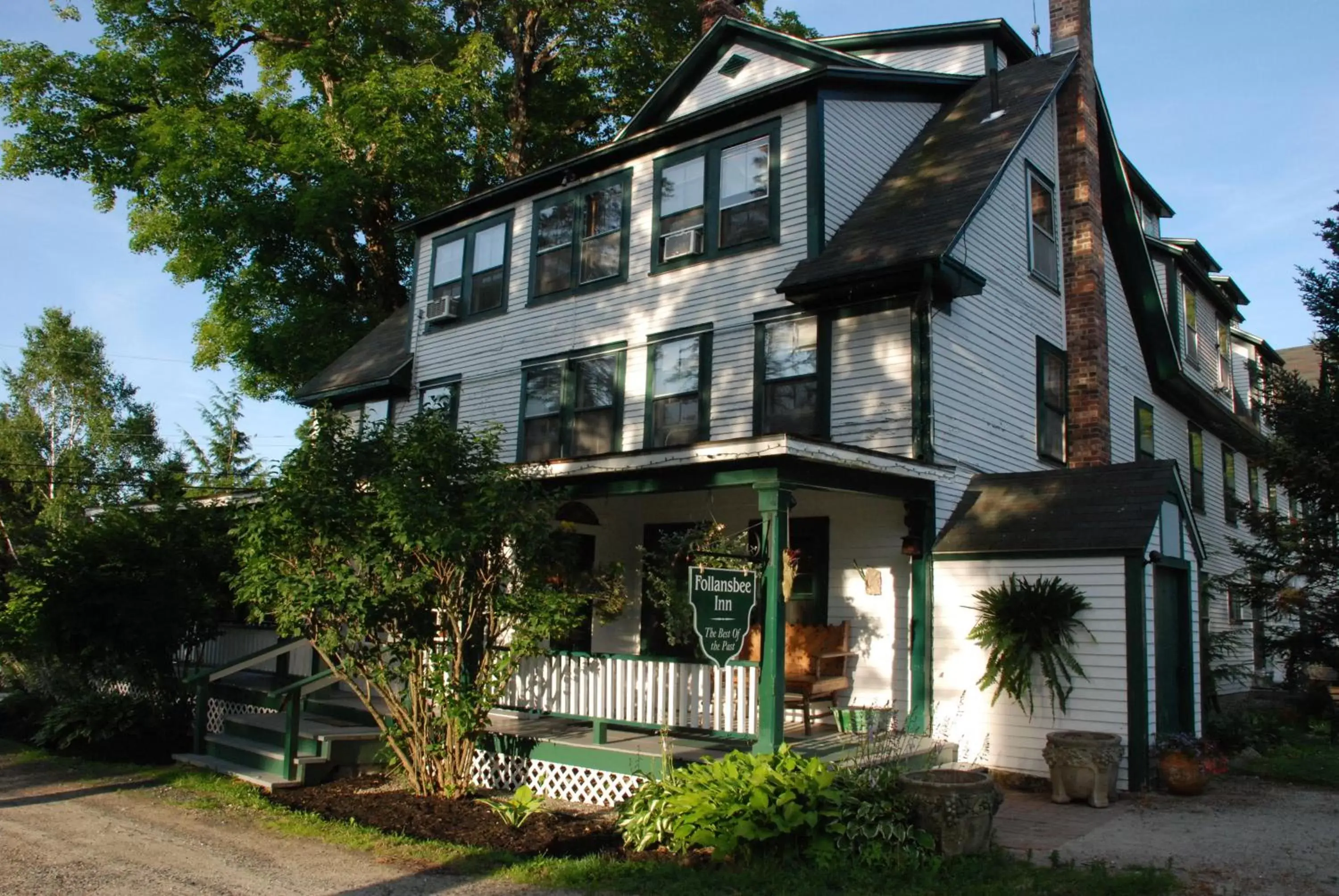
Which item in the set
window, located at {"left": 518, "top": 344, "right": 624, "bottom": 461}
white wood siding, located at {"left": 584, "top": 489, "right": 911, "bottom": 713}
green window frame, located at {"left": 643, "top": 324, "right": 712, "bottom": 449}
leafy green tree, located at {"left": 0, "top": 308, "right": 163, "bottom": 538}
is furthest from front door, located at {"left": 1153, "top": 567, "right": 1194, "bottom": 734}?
leafy green tree, located at {"left": 0, "top": 308, "right": 163, "bottom": 538}

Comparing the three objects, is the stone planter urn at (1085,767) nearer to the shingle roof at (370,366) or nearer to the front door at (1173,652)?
the front door at (1173,652)

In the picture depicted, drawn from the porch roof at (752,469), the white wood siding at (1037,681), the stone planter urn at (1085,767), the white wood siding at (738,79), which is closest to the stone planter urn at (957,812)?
the stone planter urn at (1085,767)

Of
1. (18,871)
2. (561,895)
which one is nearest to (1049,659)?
(561,895)

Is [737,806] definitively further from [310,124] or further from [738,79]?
[310,124]

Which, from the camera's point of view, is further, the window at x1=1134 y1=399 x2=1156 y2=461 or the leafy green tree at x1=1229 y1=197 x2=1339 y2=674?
the window at x1=1134 y1=399 x2=1156 y2=461

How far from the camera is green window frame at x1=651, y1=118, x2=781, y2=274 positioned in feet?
42.9

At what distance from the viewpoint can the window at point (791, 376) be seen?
12.2 metres

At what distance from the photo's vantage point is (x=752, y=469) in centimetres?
944

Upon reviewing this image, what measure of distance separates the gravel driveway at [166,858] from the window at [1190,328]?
17208 mm

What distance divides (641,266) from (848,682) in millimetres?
6314

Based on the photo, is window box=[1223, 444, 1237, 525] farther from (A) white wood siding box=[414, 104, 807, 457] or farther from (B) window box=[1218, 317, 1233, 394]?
(A) white wood siding box=[414, 104, 807, 457]

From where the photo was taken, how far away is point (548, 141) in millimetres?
26969

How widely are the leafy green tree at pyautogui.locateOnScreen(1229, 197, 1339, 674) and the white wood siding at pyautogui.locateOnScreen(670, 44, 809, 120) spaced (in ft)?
29.6

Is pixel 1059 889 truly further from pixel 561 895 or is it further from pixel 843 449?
pixel 843 449
